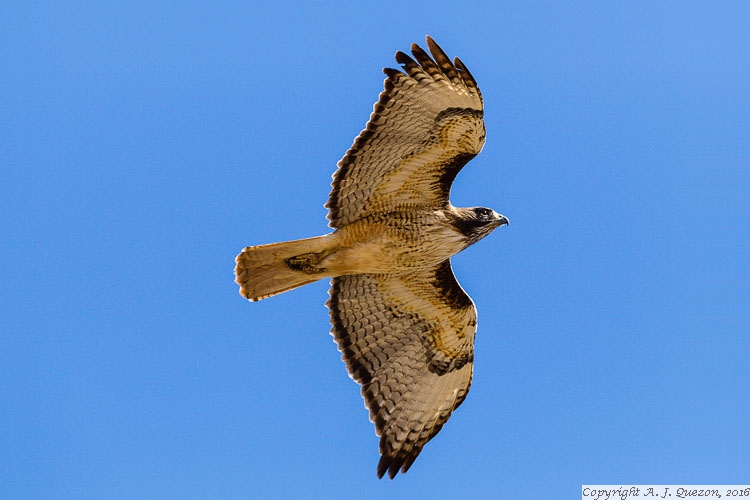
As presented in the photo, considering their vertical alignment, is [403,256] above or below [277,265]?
above

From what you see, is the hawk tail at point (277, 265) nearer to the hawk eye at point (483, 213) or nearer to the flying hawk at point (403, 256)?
the flying hawk at point (403, 256)

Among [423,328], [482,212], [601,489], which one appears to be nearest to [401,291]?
[423,328]

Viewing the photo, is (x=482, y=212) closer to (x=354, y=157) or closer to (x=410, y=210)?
(x=410, y=210)

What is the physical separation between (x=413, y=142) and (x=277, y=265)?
5.70 feet

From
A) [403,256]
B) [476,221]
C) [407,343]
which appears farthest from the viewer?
[407,343]

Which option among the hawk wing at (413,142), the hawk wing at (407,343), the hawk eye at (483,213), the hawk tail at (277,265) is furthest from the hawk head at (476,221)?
the hawk tail at (277,265)

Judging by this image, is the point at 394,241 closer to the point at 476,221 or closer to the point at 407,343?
the point at 476,221

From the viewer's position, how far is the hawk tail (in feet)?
33.6

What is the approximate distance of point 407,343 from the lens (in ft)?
36.6

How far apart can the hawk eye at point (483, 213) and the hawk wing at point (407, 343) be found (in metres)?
0.68

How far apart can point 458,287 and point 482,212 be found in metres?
0.90

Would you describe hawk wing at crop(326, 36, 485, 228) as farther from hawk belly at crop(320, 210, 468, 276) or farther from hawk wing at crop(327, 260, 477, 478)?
hawk wing at crop(327, 260, 477, 478)

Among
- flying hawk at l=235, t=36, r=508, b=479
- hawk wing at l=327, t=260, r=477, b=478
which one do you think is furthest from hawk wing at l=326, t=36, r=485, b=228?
hawk wing at l=327, t=260, r=477, b=478

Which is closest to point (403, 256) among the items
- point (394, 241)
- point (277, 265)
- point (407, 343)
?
point (394, 241)
